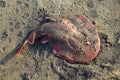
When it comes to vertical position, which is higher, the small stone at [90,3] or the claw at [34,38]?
the small stone at [90,3]

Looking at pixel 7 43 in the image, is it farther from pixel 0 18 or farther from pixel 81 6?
pixel 81 6

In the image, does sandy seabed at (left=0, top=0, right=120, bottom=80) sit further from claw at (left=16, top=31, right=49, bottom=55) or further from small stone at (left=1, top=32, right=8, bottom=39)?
claw at (left=16, top=31, right=49, bottom=55)

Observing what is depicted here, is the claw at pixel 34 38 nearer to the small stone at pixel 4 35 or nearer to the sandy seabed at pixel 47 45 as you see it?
the sandy seabed at pixel 47 45

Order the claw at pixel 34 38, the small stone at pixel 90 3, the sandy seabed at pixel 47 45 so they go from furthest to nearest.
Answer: the small stone at pixel 90 3 < the claw at pixel 34 38 < the sandy seabed at pixel 47 45

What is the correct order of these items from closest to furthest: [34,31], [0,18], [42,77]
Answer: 1. [42,77]
2. [34,31]
3. [0,18]

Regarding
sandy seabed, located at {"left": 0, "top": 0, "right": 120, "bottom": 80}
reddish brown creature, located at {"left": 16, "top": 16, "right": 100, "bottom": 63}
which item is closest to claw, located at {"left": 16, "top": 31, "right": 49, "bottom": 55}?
reddish brown creature, located at {"left": 16, "top": 16, "right": 100, "bottom": 63}

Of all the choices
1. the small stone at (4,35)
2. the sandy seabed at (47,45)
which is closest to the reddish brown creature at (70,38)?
the sandy seabed at (47,45)

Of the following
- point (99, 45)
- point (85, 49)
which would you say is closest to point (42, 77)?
point (85, 49)

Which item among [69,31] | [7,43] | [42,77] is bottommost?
[42,77]
